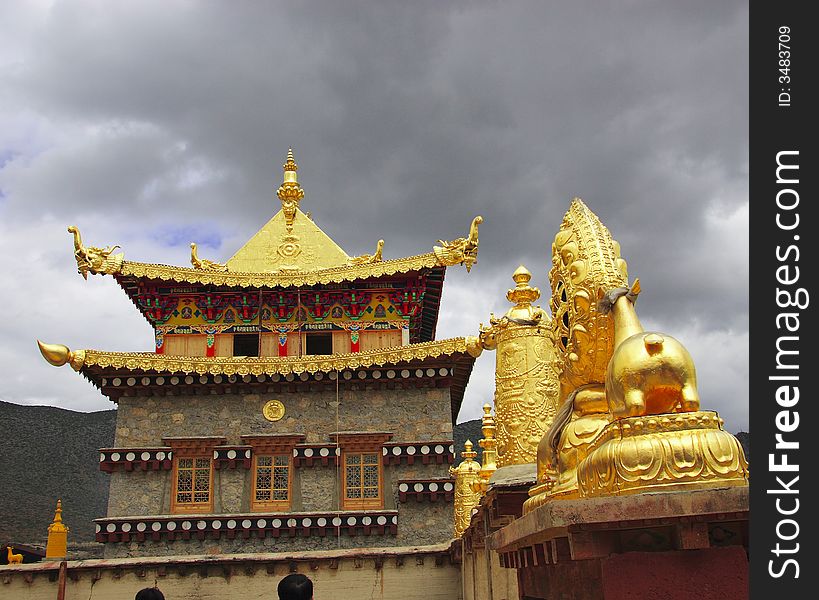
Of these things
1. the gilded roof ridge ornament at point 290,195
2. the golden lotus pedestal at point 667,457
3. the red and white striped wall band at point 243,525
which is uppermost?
the gilded roof ridge ornament at point 290,195

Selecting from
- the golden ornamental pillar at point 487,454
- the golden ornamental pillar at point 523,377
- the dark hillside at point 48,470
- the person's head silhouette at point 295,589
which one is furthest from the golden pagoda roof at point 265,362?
the dark hillside at point 48,470

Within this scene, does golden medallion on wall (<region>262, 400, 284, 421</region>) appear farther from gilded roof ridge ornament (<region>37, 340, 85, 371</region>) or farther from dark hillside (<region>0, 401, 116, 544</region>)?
dark hillside (<region>0, 401, 116, 544</region>)

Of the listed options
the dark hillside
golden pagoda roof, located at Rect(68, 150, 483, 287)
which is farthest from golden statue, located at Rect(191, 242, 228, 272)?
the dark hillside

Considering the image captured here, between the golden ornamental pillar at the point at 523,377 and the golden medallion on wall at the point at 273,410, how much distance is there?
9906 mm

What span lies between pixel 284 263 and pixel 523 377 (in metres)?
13.0

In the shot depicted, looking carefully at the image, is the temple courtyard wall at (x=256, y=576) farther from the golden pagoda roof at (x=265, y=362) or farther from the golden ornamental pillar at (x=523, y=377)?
the golden ornamental pillar at (x=523, y=377)

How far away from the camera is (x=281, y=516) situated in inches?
627

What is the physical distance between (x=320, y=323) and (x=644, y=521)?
15905 millimetres

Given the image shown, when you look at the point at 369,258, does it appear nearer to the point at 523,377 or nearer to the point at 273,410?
the point at 273,410

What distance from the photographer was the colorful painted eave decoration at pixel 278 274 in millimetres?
17391

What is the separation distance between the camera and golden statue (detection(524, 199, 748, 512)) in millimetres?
2814

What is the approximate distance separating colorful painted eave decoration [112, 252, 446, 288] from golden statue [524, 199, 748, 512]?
13.0m
